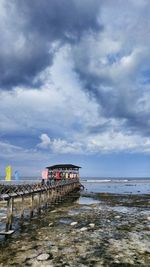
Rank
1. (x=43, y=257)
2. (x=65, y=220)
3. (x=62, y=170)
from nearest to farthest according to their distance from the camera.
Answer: (x=43, y=257), (x=65, y=220), (x=62, y=170)

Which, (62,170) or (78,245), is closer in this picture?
(78,245)

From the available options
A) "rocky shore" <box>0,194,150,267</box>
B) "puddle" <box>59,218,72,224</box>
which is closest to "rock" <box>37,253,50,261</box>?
"rocky shore" <box>0,194,150,267</box>

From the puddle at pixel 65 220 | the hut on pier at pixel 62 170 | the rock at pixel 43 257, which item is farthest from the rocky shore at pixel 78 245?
the hut on pier at pixel 62 170

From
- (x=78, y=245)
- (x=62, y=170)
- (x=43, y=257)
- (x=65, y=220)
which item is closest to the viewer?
(x=43, y=257)

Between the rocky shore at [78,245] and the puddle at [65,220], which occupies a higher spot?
the rocky shore at [78,245]

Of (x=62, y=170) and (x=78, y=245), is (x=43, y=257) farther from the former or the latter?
(x=62, y=170)

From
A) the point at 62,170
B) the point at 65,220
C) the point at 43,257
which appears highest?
the point at 62,170

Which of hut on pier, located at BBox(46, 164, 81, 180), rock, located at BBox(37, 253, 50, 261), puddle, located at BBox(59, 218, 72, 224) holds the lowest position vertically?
puddle, located at BBox(59, 218, 72, 224)

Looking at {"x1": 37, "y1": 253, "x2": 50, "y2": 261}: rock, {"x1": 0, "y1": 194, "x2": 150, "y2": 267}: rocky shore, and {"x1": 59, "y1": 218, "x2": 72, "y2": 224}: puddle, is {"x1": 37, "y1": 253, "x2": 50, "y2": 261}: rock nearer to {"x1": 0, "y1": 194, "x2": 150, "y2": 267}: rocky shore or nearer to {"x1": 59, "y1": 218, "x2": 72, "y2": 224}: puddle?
{"x1": 0, "y1": 194, "x2": 150, "y2": 267}: rocky shore

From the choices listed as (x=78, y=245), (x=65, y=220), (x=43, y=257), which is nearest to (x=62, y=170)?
(x=65, y=220)

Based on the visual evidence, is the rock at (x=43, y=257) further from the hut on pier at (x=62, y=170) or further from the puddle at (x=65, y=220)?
Answer: the hut on pier at (x=62, y=170)

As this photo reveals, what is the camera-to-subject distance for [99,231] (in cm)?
1847

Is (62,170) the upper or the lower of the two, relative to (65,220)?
upper

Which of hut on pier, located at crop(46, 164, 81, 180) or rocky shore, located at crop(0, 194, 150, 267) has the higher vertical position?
hut on pier, located at crop(46, 164, 81, 180)
